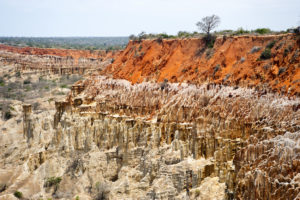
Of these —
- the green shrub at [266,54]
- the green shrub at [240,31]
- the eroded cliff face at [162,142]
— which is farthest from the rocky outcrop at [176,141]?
the green shrub at [240,31]

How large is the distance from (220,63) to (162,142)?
31.8ft

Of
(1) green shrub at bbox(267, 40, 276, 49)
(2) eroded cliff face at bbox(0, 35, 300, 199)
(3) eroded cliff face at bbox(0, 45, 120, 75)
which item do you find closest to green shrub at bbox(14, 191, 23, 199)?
(2) eroded cliff face at bbox(0, 35, 300, 199)

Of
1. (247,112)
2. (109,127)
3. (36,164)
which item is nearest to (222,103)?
(247,112)

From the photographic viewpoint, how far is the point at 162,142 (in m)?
22.6

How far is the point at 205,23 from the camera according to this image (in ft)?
112

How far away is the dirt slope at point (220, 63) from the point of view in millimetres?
22094

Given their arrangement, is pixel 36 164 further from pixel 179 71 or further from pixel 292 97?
pixel 292 97

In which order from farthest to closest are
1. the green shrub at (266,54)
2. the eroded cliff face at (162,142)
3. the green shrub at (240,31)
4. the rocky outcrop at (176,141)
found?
the green shrub at (240,31) < the green shrub at (266,54) < the eroded cliff face at (162,142) < the rocky outcrop at (176,141)

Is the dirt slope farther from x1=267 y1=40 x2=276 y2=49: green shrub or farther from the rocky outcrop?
the rocky outcrop

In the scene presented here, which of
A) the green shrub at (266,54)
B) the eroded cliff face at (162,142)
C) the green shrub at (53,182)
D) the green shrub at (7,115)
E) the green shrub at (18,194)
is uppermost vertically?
the green shrub at (266,54)

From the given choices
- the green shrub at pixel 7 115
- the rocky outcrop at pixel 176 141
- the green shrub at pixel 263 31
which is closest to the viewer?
the rocky outcrop at pixel 176 141

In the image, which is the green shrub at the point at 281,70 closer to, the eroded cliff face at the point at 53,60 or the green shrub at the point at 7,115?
the green shrub at the point at 7,115

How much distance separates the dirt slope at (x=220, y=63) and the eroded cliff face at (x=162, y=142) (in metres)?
0.23

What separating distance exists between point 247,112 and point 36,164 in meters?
19.6
